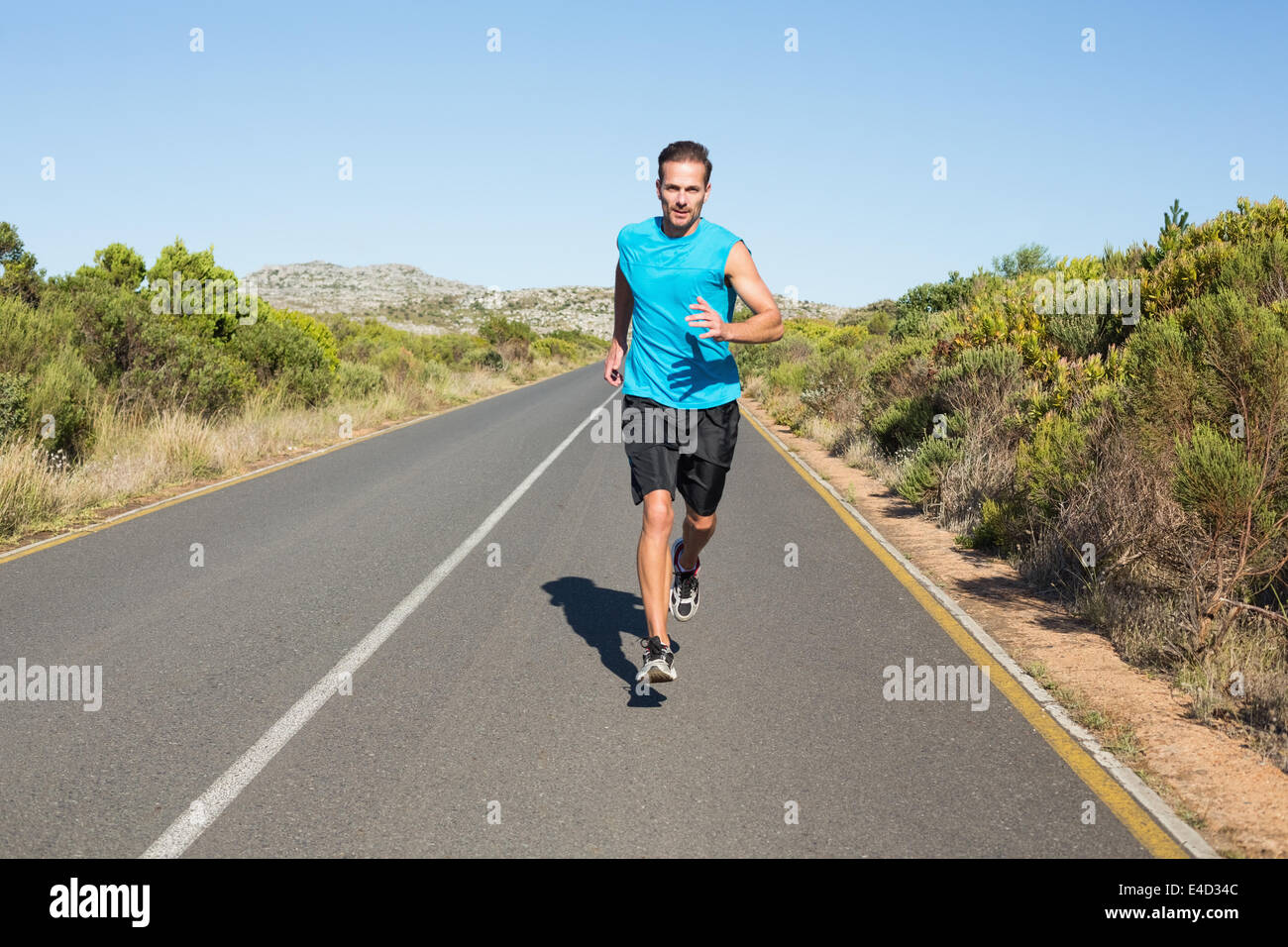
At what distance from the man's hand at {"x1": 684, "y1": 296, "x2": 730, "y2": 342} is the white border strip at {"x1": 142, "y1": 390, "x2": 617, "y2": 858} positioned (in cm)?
251

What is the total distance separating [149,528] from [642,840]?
747 cm

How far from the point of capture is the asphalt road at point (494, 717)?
11.5 ft

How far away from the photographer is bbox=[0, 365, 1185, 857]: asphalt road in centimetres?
351

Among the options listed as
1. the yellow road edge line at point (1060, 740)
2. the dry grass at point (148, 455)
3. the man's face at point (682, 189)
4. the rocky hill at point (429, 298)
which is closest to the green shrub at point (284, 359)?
the dry grass at point (148, 455)

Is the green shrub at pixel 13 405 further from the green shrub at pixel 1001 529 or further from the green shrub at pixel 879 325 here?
the green shrub at pixel 879 325

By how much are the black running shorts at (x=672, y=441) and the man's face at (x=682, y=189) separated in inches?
35.5

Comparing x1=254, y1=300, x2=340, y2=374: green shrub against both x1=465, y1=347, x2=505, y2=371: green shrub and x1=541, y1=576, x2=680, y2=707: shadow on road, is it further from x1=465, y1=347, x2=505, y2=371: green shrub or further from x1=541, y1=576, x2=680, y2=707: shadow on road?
x1=541, y1=576, x2=680, y2=707: shadow on road

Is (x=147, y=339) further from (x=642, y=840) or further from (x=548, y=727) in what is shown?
(x=642, y=840)

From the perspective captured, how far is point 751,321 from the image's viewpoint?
448 cm

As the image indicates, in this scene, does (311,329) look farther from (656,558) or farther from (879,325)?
(656,558)

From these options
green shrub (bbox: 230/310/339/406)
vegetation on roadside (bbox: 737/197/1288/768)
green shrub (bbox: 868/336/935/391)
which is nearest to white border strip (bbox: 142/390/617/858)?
vegetation on roadside (bbox: 737/197/1288/768)

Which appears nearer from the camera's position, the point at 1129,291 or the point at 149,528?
the point at 149,528

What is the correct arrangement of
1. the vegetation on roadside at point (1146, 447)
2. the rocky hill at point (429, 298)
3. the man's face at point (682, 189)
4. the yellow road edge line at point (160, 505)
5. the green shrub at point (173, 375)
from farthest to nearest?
the rocky hill at point (429, 298) < the green shrub at point (173, 375) < the yellow road edge line at point (160, 505) < the vegetation on roadside at point (1146, 447) < the man's face at point (682, 189)
